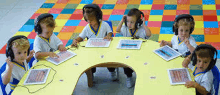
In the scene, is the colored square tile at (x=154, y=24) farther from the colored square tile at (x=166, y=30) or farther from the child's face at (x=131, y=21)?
the child's face at (x=131, y=21)

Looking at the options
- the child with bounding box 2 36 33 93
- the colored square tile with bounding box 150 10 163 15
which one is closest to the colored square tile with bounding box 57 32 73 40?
the colored square tile with bounding box 150 10 163 15

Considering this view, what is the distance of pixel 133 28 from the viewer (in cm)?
382

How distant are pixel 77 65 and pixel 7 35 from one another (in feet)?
9.77

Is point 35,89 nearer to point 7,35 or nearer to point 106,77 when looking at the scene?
point 106,77

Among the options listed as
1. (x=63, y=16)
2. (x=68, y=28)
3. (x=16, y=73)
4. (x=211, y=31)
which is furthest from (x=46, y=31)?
(x=211, y=31)

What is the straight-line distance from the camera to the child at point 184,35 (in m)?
3.29

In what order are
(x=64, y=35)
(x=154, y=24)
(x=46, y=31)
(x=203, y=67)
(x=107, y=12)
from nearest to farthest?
1. (x=203, y=67)
2. (x=46, y=31)
3. (x=64, y=35)
4. (x=154, y=24)
5. (x=107, y=12)

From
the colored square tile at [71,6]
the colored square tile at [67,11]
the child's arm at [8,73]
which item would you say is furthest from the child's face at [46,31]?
the colored square tile at [71,6]

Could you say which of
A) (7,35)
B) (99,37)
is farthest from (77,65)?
(7,35)

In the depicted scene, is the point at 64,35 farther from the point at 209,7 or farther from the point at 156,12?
the point at 209,7

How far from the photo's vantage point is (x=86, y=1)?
6824mm

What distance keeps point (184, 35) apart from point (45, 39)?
175 centimetres

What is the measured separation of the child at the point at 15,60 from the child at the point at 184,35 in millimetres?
1638

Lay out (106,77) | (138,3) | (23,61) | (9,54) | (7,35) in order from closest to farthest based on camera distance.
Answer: (9,54)
(23,61)
(106,77)
(7,35)
(138,3)
